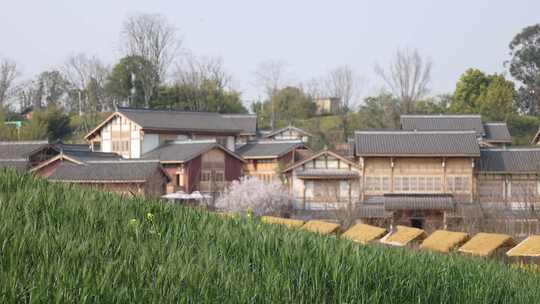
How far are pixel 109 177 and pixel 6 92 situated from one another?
25720 mm

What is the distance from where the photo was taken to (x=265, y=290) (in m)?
5.13

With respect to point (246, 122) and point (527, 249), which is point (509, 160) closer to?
point (246, 122)

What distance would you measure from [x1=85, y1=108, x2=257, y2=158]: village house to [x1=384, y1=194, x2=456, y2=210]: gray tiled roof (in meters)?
13.0

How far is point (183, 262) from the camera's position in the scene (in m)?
5.29

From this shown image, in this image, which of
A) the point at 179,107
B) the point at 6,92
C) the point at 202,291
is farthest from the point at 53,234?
the point at 6,92

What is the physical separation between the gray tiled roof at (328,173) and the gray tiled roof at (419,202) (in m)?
4.28

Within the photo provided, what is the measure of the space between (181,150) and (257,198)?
25.1 ft

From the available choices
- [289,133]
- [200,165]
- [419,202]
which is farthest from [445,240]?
[289,133]

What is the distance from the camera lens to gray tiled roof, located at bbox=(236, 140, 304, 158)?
4297cm

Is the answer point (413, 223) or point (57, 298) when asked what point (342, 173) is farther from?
point (57, 298)

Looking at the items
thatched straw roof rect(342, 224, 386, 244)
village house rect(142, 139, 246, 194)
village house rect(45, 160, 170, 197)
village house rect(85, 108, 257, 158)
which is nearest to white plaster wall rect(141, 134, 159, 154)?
village house rect(85, 108, 257, 158)

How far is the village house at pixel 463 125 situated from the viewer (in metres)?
42.5

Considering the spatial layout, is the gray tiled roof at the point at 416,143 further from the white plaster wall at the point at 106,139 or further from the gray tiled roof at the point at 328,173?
the white plaster wall at the point at 106,139

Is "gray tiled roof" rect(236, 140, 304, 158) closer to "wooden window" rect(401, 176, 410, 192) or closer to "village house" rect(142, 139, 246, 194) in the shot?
"village house" rect(142, 139, 246, 194)
